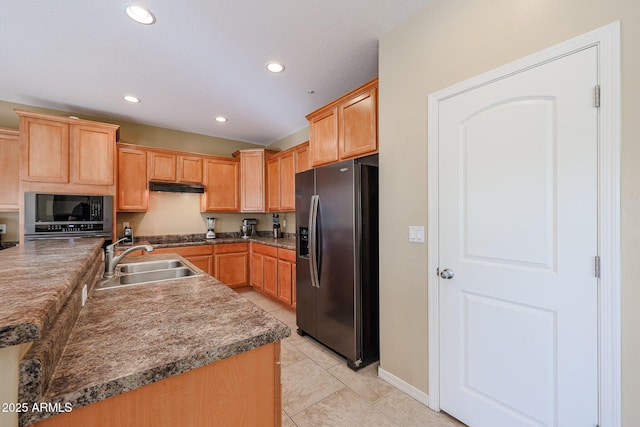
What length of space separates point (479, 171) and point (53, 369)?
1.92 metres

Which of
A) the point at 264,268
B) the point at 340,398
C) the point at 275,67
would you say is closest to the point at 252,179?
the point at 264,268

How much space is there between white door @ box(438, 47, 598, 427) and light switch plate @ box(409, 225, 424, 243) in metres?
0.14

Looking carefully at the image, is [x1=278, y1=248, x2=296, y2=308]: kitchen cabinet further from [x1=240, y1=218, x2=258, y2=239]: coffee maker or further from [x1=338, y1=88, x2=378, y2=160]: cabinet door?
[x1=338, y1=88, x2=378, y2=160]: cabinet door

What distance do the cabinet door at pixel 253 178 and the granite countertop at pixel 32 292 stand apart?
11.3ft

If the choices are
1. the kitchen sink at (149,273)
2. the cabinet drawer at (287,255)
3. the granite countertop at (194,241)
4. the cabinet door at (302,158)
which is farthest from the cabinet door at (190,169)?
the kitchen sink at (149,273)

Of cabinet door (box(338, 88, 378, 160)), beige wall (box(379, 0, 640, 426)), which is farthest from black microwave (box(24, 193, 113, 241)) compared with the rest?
beige wall (box(379, 0, 640, 426))

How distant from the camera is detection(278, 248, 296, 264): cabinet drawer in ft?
11.4

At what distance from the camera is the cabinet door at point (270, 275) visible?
3812 millimetres

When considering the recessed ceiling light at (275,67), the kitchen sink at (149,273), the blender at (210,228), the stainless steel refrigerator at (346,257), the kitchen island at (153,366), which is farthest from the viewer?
the blender at (210,228)

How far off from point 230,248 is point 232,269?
0.33 metres

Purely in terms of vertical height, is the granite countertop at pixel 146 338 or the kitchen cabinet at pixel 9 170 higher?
the kitchen cabinet at pixel 9 170

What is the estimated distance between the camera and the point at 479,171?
1.59m

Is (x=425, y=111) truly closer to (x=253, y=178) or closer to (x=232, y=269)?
(x=253, y=178)

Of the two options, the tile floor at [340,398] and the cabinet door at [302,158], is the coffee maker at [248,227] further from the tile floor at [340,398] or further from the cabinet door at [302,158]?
the tile floor at [340,398]
